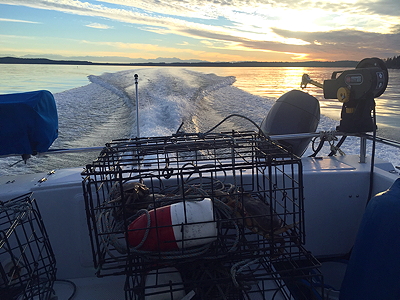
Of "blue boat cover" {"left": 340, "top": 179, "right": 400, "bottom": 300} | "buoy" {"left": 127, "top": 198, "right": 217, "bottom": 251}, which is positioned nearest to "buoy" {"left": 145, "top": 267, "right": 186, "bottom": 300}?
"buoy" {"left": 127, "top": 198, "right": 217, "bottom": 251}

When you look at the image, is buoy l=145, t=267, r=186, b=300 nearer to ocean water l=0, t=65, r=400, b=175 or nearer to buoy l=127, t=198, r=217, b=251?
buoy l=127, t=198, r=217, b=251

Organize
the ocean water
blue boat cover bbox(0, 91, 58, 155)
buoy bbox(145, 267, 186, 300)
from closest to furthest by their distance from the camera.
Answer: buoy bbox(145, 267, 186, 300)
blue boat cover bbox(0, 91, 58, 155)
the ocean water

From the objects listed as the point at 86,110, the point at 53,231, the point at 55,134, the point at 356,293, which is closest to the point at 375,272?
the point at 356,293

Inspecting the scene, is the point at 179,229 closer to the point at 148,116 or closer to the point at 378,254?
the point at 378,254

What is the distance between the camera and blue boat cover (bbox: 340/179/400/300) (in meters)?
1.19

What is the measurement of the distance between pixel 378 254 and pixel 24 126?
1891 mm

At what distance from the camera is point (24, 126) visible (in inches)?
70.6

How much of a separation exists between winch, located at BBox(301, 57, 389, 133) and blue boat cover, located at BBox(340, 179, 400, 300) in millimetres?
1066

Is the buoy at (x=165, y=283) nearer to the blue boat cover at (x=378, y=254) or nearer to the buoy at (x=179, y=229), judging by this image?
the buoy at (x=179, y=229)

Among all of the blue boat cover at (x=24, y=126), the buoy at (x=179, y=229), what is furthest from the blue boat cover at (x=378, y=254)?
the blue boat cover at (x=24, y=126)

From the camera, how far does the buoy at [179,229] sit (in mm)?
1152

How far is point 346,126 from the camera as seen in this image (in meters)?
2.27

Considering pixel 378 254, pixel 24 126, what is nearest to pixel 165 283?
pixel 378 254

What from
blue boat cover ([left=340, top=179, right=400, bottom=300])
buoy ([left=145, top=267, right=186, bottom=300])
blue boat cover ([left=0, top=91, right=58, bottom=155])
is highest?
blue boat cover ([left=0, top=91, right=58, bottom=155])
